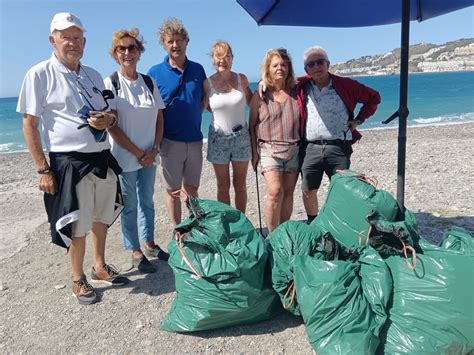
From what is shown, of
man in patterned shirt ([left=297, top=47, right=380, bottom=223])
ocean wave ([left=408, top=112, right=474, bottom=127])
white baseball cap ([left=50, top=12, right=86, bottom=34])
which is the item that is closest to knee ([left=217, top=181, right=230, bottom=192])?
man in patterned shirt ([left=297, top=47, right=380, bottom=223])

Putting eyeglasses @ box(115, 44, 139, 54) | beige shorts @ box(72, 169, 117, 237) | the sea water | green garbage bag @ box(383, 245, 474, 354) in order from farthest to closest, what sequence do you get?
1. the sea water
2. eyeglasses @ box(115, 44, 139, 54)
3. beige shorts @ box(72, 169, 117, 237)
4. green garbage bag @ box(383, 245, 474, 354)

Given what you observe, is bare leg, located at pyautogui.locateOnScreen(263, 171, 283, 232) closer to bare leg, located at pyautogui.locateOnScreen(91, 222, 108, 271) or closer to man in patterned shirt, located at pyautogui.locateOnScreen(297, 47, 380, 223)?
man in patterned shirt, located at pyautogui.locateOnScreen(297, 47, 380, 223)

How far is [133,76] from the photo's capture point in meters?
3.34

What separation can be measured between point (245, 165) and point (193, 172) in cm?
49

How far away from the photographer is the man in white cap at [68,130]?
2742mm

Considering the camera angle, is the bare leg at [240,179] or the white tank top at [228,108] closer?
the white tank top at [228,108]

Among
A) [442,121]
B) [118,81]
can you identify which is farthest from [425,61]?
[118,81]

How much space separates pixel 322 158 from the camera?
3.50 meters

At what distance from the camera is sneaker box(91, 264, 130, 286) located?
3.37 meters

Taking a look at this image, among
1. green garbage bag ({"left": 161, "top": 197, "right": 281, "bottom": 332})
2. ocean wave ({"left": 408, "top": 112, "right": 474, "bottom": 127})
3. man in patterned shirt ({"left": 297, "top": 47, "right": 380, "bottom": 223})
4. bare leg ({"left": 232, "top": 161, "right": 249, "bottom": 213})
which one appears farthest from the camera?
ocean wave ({"left": 408, "top": 112, "right": 474, "bottom": 127})

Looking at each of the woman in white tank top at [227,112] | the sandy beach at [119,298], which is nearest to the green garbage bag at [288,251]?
the sandy beach at [119,298]

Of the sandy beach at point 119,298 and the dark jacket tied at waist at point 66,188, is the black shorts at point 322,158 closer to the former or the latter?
the sandy beach at point 119,298

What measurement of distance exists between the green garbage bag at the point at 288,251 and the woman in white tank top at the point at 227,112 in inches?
43.5

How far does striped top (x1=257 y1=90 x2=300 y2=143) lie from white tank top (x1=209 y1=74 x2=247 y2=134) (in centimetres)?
19
